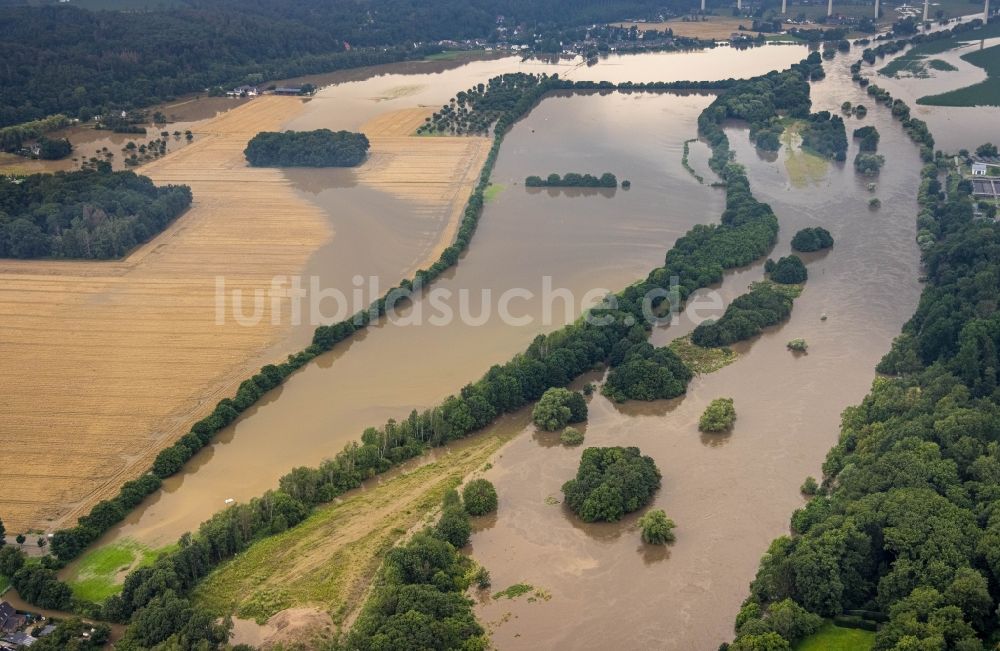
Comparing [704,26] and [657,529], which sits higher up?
[704,26]

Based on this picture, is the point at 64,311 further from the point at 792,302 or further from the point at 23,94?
the point at 23,94

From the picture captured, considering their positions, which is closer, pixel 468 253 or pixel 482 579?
pixel 482 579

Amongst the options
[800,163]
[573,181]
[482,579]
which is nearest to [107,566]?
[482,579]

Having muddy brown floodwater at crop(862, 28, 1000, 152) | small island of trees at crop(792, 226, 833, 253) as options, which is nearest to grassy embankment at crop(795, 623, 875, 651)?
small island of trees at crop(792, 226, 833, 253)

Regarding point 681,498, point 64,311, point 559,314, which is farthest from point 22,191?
point 681,498

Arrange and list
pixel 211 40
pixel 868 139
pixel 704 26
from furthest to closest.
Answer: pixel 704 26 < pixel 211 40 < pixel 868 139

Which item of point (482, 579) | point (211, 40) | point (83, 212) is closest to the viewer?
point (482, 579)

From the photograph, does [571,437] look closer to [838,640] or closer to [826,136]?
[838,640]
